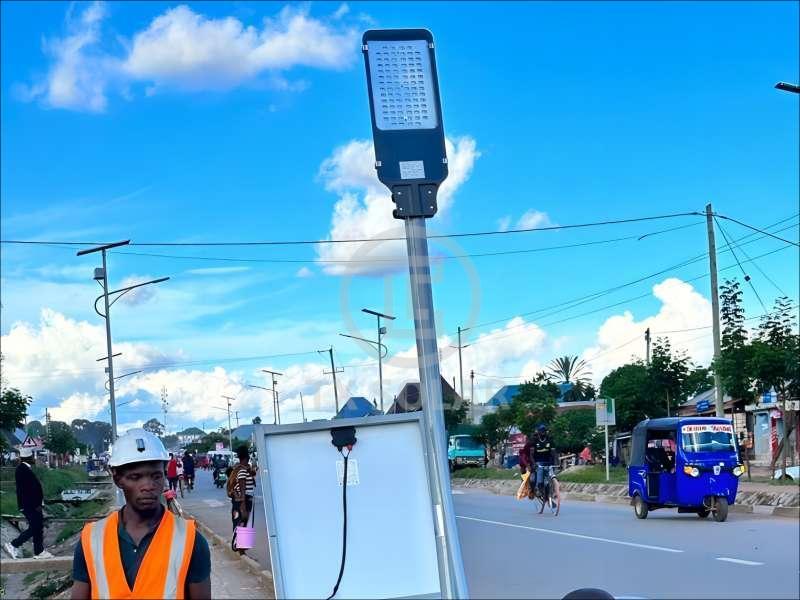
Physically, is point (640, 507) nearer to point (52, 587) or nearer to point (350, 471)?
point (52, 587)

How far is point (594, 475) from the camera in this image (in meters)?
27.2

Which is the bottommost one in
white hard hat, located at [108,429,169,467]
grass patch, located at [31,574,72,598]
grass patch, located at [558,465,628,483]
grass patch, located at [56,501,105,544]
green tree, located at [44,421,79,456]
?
grass patch, located at [56,501,105,544]

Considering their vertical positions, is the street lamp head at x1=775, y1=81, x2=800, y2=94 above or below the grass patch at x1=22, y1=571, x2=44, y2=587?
above

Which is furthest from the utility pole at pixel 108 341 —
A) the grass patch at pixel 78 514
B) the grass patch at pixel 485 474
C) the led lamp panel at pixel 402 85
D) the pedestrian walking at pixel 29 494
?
the led lamp panel at pixel 402 85

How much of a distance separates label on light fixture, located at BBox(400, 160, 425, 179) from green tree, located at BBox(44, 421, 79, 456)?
77.0 metres

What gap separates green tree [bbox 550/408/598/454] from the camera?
37625mm

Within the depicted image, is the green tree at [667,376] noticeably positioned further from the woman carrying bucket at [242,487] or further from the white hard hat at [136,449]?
the white hard hat at [136,449]

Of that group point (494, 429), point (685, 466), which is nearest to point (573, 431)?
point (494, 429)

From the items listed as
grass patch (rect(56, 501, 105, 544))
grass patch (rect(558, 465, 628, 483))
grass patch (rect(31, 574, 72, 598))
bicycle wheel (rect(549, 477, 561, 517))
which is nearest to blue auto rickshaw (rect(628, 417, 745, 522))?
bicycle wheel (rect(549, 477, 561, 517))

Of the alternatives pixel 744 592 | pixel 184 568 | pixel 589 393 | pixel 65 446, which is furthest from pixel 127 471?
pixel 65 446

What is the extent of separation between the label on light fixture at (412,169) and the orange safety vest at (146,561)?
1772mm

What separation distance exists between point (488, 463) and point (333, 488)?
45898 millimetres

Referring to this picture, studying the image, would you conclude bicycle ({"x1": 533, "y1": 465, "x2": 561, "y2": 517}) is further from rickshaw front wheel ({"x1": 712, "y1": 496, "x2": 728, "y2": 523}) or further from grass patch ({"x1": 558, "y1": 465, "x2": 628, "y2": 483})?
grass patch ({"x1": 558, "y1": 465, "x2": 628, "y2": 483})

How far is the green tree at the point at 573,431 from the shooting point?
123 ft
